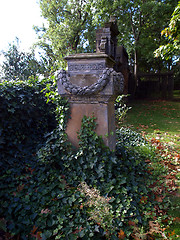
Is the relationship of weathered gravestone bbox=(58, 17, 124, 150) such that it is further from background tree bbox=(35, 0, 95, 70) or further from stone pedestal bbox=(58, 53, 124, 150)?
background tree bbox=(35, 0, 95, 70)

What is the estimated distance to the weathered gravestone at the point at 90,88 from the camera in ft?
10.6

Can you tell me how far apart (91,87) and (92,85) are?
0.13ft

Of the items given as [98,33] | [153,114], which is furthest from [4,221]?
[153,114]

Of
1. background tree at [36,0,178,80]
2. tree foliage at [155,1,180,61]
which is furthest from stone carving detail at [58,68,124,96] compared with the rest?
background tree at [36,0,178,80]

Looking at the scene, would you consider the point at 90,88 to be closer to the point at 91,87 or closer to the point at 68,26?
the point at 91,87

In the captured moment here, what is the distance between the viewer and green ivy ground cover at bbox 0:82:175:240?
254 centimetres

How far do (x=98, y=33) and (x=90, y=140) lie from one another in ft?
20.2

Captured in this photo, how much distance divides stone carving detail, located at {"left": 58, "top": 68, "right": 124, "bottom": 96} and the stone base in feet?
0.92

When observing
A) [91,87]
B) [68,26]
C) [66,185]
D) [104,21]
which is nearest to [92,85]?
[91,87]

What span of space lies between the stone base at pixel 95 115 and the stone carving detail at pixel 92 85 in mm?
279

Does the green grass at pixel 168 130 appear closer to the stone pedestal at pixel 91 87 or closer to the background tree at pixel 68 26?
→ the stone pedestal at pixel 91 87

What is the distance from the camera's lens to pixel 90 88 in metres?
3.24

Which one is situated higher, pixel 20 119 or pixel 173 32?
pixel 173 32

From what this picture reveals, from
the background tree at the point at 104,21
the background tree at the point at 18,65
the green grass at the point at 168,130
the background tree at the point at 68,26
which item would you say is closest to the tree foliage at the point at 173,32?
the green grass at the point at 168,130
